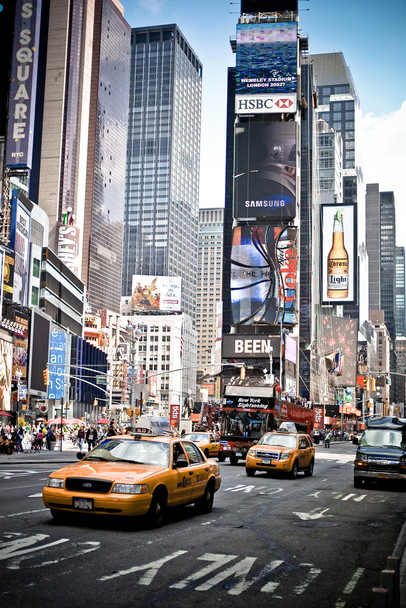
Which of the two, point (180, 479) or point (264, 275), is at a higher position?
point (264, 275)

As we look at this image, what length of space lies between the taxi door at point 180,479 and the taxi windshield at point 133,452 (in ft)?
0.72

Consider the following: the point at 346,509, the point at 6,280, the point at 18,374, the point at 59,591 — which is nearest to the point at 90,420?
the point at 18,374

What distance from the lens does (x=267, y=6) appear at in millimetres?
130875

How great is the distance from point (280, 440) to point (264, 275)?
300 feet

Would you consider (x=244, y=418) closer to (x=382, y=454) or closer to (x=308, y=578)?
(x=382, y=454)

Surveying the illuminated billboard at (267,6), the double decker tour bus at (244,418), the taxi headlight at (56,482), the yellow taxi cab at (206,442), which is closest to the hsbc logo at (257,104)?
the illuminated billboard at (267,6)

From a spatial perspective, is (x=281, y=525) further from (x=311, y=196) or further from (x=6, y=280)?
(x=311, y=196)

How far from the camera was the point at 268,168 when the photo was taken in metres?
118

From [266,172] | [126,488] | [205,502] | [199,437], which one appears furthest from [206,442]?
[266,172]

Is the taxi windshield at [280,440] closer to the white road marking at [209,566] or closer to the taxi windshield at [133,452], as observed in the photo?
the taxi windshield at [133,452]

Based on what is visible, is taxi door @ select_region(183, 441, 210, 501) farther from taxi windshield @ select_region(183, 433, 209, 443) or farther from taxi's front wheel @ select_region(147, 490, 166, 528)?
taxi windshield @ select_region(183, 433, 209, 443)

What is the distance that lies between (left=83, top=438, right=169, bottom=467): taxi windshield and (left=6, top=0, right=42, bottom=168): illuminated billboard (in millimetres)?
51176

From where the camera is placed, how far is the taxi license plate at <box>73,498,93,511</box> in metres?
10.9

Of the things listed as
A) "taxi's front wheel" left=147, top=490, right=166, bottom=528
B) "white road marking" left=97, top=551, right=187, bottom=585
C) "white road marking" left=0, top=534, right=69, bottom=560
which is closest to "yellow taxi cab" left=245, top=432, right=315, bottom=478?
"taxi's front wheel" left=147, top=490, right=166, bottom=528
